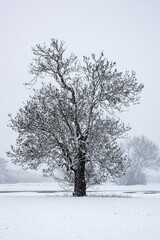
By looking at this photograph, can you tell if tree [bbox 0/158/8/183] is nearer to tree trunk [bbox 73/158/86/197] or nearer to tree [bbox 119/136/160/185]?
tree [bbox 119/136/160/185]

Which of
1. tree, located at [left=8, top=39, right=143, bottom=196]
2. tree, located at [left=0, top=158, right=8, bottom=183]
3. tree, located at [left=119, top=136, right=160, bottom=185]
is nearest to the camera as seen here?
tree, located at [left=8, top=39, right=143, bottom=196]

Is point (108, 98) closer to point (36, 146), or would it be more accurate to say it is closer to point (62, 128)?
point (62, 128)

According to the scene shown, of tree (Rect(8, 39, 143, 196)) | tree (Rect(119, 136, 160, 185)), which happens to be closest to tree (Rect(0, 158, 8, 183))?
tree (Rect(119, 136, 160, 185))

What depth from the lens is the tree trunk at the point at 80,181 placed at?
27.6 meters

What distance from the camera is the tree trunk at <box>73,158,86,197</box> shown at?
27641 mm

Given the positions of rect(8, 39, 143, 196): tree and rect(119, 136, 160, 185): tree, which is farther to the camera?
rect(119, 136, 160, 185): tree

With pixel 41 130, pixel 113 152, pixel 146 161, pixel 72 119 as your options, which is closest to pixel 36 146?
pixel 41 130

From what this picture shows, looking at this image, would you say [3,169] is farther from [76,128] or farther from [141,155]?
[76,128]

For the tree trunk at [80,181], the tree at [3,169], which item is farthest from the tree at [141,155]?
the tree trunk at [80,181]

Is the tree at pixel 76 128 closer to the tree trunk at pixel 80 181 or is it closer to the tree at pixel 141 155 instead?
the tree trunk at pixel 80 181

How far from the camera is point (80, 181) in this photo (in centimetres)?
2781

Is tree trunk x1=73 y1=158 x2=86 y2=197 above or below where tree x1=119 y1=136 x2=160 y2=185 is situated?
below

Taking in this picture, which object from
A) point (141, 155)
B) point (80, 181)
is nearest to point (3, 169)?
point (141, 155)

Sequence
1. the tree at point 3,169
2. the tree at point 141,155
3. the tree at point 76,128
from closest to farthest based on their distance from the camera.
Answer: the tree at point 76,128, the tree at point 141,155, the tree at point 3,169
